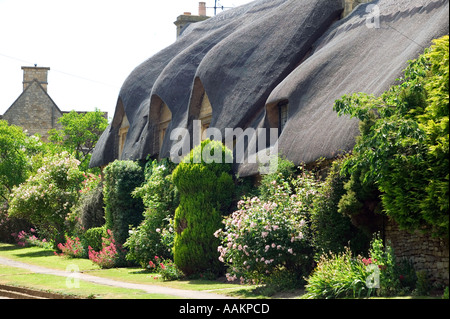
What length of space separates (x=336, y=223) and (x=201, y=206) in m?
5.04

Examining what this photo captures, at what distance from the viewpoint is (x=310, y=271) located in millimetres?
13711

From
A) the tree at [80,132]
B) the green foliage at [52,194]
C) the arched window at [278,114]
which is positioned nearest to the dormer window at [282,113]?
the arched window at [278,114]

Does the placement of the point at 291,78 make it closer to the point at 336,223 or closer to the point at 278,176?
the point at 278,176

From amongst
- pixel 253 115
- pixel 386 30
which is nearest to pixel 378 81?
pixel 386 30

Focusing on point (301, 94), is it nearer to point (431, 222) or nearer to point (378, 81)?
point (378, 81)

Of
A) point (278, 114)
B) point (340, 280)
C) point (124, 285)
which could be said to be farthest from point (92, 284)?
point (340, 280)

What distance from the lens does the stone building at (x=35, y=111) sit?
158ft

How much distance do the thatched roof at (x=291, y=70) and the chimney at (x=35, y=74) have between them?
80.1 feet

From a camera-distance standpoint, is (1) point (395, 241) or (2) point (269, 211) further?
(2) point (269, 211)

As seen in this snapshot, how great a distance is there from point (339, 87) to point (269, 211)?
12.2 ft

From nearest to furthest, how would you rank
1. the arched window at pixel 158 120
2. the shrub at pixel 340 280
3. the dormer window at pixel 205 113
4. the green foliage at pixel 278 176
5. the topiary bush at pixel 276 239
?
the shrub at pixel 340 280, the topiary bush at pixel 276 239, the green foliage at pixel 278 176, the dormer window at pixel 205 113, the arched window at pixel 158 120

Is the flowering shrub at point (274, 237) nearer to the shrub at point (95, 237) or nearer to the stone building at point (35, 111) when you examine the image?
the shrub at point (95, 237)
